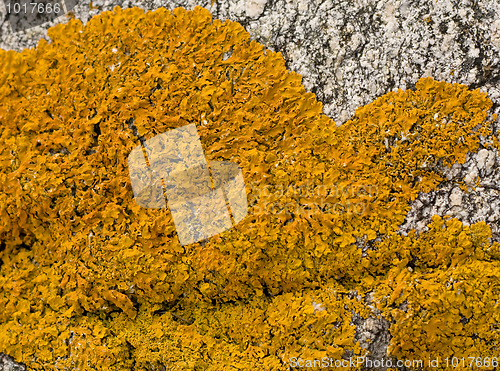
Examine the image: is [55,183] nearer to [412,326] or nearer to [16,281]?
[16,281]

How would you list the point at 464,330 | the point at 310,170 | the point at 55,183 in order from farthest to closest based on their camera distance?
the point at 55,183 → the point at 310,170 → the point at 464,330

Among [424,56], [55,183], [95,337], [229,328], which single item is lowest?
[229,328]

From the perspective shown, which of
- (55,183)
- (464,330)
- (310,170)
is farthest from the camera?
(55,183)

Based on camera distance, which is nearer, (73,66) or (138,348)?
(138,348)

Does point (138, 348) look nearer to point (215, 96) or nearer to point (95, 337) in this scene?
point (95, 337)

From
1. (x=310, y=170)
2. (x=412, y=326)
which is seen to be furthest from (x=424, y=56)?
(x=412, y=326)

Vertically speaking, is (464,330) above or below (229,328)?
below

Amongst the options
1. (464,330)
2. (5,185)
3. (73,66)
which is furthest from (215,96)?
(464,330)
